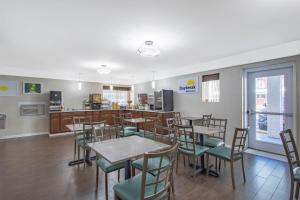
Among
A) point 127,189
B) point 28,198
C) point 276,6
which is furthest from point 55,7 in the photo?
point 276,6

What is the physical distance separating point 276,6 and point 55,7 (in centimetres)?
282

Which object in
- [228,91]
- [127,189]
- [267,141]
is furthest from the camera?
[228,91]

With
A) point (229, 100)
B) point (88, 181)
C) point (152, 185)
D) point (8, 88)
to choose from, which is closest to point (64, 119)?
point (8, 88)

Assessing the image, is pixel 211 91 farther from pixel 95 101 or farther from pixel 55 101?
pixel 55 101

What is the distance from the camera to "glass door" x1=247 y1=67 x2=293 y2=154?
3.53 meters

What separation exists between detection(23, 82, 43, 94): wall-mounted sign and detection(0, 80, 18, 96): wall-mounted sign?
0.84ft

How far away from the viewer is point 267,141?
12.7 ft

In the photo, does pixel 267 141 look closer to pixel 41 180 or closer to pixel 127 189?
pixel 127 189

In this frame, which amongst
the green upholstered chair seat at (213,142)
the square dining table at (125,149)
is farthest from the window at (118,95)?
the square dining table at (125,149)

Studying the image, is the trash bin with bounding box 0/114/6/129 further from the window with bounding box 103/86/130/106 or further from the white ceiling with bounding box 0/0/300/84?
the window with bounding box 103/86/130/106

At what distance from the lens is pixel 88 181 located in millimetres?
2682

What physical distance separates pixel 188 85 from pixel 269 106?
2.35 metres

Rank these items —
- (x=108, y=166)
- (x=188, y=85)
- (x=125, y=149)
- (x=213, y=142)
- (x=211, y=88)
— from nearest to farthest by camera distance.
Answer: (x=125, y=149), (x=108, y=166), (x=213, y=142), (x=211, y=88), (x=188, y=85)

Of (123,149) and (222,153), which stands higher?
(123,149)
